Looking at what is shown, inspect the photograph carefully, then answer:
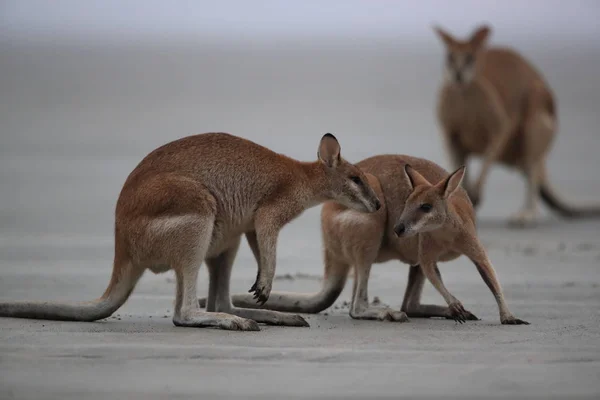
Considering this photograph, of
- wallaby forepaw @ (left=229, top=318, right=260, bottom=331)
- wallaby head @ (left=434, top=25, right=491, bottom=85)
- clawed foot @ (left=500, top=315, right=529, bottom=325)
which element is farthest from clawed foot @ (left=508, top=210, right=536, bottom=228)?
wallaby forepaw @ (left=229, top=318, right=260, bottom=331)

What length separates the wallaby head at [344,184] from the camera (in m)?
6.43

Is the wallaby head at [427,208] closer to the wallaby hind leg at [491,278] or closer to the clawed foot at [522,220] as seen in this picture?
the wallaby hind leg at [491,278]

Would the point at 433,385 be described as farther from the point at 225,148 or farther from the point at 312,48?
the point at 312,48

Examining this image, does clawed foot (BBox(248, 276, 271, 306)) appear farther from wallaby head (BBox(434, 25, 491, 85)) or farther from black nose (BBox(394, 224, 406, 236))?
wallaby head (BBox(434, 25, 491, 85))

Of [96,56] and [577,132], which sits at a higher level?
[96,56]

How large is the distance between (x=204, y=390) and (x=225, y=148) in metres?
1.94

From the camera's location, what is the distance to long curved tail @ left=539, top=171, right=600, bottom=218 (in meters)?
12.7

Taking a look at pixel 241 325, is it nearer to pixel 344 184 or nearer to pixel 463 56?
pixel 344 184

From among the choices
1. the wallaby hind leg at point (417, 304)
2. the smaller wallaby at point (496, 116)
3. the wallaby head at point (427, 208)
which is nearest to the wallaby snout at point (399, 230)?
the wallaby head at point (427, 208)

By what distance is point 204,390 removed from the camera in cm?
461

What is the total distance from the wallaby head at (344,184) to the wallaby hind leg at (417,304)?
23.1 inches

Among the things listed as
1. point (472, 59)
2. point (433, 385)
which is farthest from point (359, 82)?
point (433, 385)

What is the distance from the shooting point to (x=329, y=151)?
6410 mm

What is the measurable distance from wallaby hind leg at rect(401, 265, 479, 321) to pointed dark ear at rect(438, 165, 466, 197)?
2.17 ft
